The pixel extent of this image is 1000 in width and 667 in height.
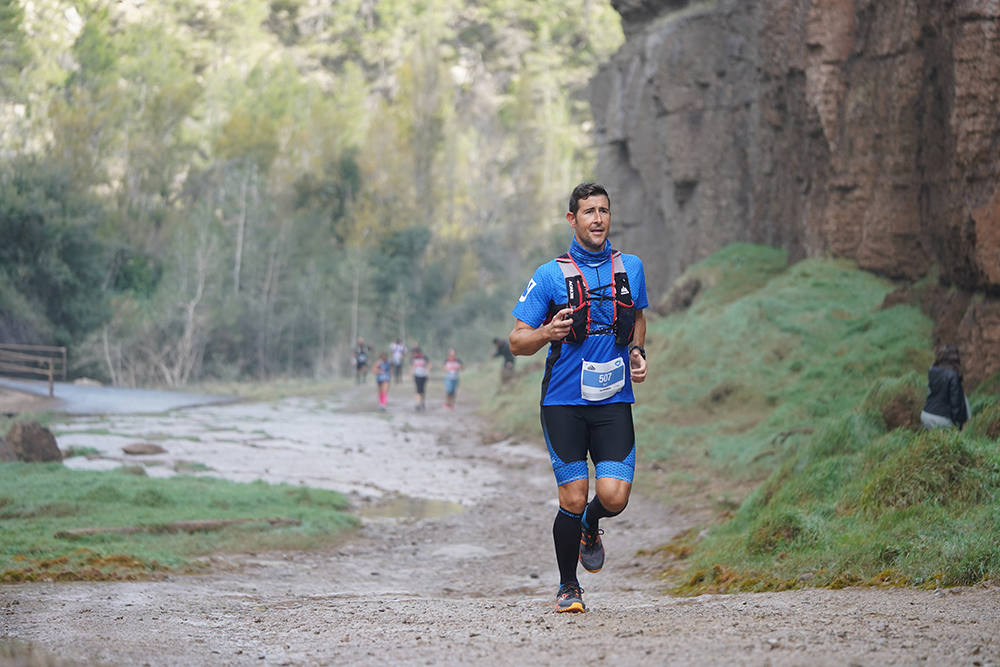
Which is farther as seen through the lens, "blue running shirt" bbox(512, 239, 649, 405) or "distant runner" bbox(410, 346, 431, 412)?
"distant runner" bbox(410, 346, 431, 412)

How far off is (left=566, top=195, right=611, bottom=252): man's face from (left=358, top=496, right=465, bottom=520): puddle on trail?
6561 millimetres

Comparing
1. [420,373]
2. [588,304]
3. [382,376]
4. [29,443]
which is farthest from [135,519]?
[420,373]

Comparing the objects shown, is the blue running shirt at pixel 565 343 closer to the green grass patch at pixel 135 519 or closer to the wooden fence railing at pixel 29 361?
the green grass patch at pixel 135 519

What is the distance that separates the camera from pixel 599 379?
5359 millimetres

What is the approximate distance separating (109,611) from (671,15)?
79.2ft

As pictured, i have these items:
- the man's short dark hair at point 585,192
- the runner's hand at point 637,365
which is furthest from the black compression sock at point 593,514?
the man's short dark hair at point 585,192

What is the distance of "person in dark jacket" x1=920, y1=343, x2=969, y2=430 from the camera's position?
8656 millimetres

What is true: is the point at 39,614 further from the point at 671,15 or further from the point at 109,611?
the point at 671,15

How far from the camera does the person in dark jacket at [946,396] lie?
8656 millimetres

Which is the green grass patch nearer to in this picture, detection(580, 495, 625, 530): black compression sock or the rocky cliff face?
detection(580, 495, 625, 530): black compression sock

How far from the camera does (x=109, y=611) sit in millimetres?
5719

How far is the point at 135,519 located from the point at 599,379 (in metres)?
5.54

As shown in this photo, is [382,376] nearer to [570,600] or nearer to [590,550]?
[590,550]

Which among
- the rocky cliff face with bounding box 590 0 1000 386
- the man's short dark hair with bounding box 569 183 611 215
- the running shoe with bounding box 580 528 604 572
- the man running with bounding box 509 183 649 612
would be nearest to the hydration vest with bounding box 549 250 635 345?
the man running with bounding box 509 183 649 612
